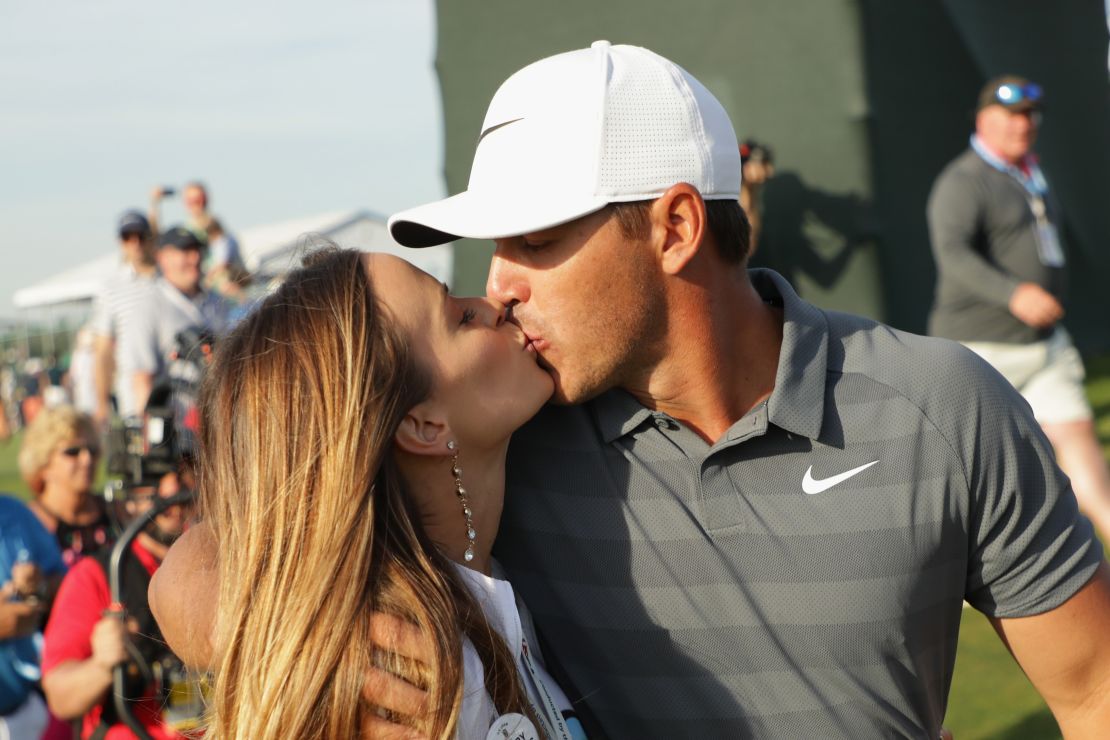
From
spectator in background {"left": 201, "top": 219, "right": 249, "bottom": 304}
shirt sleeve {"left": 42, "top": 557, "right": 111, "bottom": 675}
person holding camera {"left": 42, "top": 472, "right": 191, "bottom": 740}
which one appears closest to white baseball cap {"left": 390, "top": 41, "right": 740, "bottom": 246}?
person holding camera {"left": 42, "top": 472, "right": 191, "bottom": 740}

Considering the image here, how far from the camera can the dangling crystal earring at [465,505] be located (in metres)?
2.08

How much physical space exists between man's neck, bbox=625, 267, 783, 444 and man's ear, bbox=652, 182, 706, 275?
0.28 feet

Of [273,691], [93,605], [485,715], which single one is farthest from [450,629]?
[93,605]

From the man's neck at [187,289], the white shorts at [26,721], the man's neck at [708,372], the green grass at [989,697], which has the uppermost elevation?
the man's neck at [708,372]

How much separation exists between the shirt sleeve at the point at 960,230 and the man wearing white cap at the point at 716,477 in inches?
153

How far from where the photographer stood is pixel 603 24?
29.9ft

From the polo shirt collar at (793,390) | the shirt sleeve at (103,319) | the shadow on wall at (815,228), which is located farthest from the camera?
the shadow on wall at (815,228)

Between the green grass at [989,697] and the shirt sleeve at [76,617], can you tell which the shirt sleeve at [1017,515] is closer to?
the green grass at [989,697]

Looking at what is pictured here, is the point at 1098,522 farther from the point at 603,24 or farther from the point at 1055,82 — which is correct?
the point at 1055,82

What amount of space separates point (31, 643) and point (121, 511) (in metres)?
0.54

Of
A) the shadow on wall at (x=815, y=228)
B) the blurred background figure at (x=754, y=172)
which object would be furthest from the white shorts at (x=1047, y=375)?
the shadow on wall at (x=815, y=228)

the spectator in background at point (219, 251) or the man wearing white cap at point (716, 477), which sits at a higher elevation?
the man wearing white cap at point (716, 477)

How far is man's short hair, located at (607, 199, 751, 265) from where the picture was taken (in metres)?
2.29

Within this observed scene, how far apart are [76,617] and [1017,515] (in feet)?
9.37
